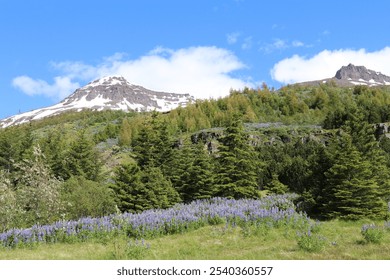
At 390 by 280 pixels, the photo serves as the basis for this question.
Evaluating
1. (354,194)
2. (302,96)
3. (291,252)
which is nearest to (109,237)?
(291,252)

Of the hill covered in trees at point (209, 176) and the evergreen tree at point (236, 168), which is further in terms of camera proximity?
the evergreen tree at point (236, 168)

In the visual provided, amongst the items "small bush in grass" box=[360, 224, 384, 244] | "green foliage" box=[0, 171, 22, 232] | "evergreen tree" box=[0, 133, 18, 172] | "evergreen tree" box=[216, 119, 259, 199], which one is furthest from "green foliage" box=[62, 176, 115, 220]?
"evergreen tree" box=[0, 133, 18, 172]

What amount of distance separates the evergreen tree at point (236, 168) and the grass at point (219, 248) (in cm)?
887

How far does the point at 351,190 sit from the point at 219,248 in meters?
8.34

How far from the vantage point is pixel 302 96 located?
9575 centimetres

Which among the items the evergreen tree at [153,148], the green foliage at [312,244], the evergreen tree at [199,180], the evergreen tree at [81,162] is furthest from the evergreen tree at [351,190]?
the evergreen tree at [81,162]

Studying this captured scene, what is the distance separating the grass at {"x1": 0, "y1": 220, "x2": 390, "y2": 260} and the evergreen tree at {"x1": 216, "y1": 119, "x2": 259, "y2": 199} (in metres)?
8.87

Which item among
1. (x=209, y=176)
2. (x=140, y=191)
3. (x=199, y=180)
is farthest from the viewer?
(x=199, y=180)

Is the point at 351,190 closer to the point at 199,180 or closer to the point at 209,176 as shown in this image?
the point at 209,176

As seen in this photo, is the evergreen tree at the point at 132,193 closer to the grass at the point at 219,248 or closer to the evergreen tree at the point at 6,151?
the grass at the point at 219,248

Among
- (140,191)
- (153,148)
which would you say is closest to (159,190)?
(140,191)

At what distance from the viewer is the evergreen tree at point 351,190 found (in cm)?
1534

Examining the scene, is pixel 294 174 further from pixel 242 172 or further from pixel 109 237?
pixel 109 237

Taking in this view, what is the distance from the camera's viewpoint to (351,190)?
1557 centimetres
